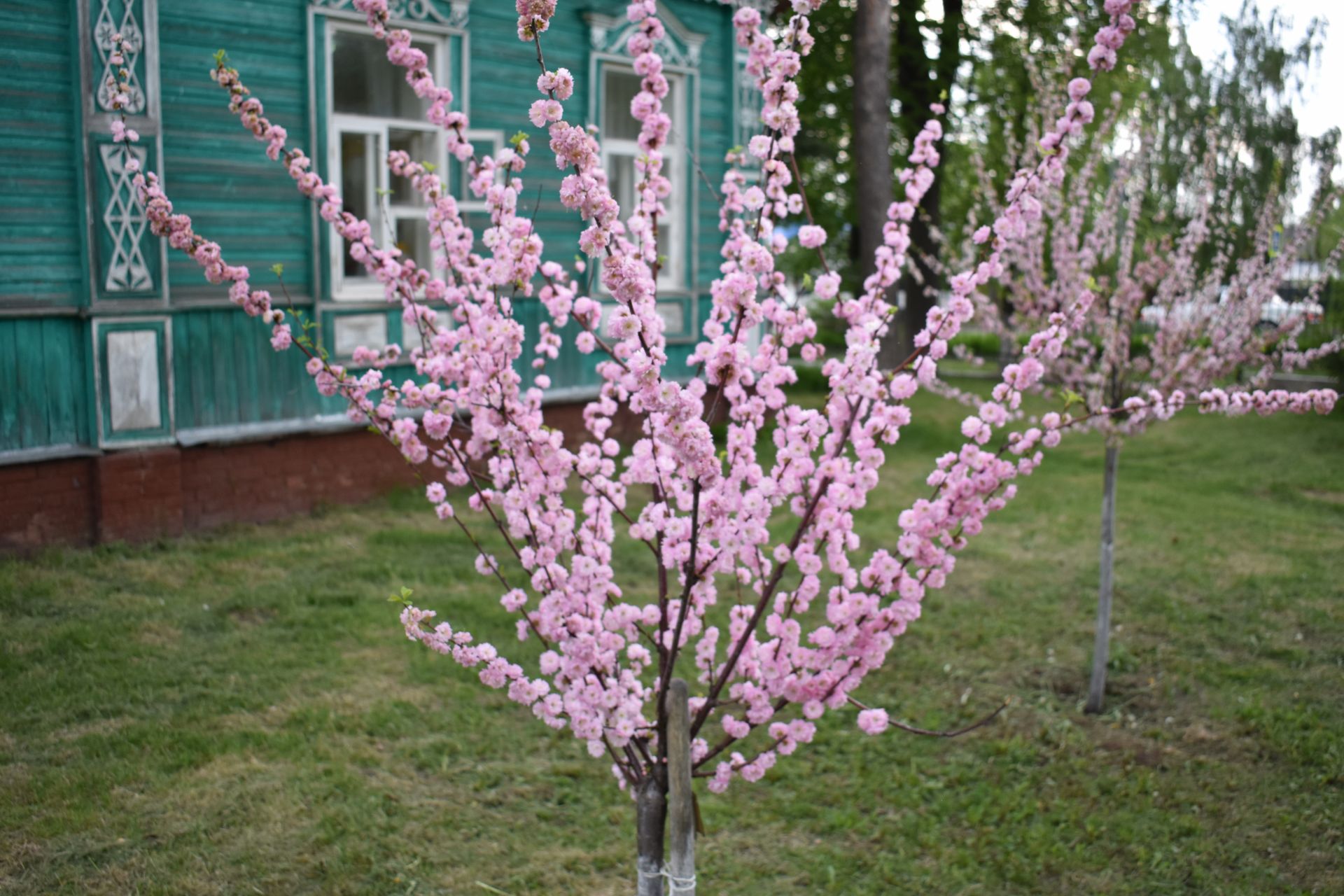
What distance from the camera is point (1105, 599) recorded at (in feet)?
19.1

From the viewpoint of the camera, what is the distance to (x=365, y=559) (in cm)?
A: 756

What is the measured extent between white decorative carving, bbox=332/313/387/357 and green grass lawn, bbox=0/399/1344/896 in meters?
1.40

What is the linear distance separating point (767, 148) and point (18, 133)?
18.5 feet

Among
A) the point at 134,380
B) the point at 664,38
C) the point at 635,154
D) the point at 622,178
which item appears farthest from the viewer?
the point at 622,178

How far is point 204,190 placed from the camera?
7652mm

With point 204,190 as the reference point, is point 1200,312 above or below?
below

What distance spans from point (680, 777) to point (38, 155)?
236 inches

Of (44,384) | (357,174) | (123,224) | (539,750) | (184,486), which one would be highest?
(357,174)

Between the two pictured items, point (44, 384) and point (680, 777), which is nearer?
point (680, 777)

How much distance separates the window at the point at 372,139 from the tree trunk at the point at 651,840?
6026 millimetres

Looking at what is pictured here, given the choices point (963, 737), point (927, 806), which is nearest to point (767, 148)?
point (927, 806)

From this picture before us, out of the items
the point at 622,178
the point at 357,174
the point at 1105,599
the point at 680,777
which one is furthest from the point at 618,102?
the point at 680,777

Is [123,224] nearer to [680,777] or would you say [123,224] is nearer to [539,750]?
[539,750]

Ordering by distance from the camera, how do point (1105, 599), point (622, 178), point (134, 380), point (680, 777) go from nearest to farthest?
point (680, 777), point (1105, 599), point (134, 380), point (622, 178)
